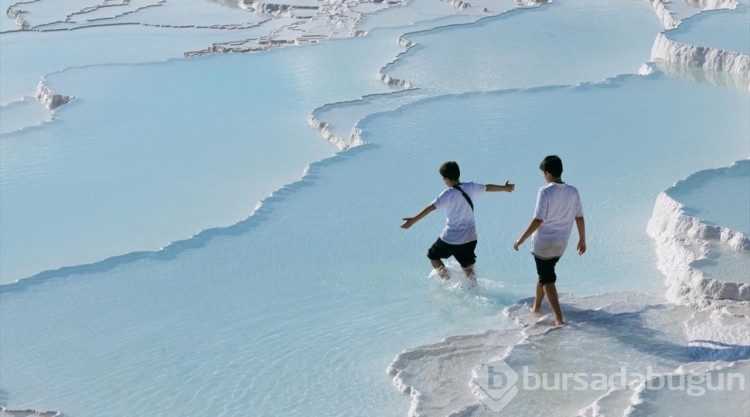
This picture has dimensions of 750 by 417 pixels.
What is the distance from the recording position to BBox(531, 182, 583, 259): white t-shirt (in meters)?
4.60

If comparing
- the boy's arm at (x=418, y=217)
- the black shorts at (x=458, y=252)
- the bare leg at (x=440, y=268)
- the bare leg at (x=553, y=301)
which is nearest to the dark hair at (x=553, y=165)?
the bare leg at (x=553, y=301)

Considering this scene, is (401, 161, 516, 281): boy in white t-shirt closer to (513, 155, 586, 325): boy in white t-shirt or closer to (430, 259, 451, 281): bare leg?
(430, 259, 451, 281): bare leg

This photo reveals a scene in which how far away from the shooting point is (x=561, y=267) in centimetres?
566

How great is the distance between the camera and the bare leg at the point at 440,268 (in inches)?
212

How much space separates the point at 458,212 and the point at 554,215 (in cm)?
61

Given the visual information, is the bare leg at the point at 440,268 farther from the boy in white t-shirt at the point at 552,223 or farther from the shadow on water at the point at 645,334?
the boy in white t-shirt at the point at 552,223

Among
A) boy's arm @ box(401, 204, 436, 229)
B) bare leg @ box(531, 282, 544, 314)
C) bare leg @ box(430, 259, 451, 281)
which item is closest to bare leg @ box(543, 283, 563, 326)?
bare leg @ box(531, 282, 544, 314)

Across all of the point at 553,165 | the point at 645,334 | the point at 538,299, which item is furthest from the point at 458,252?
the point at 645,334

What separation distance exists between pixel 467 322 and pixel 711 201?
183cm

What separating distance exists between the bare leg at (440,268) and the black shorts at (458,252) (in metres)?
0.04

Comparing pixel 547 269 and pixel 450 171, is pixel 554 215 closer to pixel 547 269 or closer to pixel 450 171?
pixel 547 269

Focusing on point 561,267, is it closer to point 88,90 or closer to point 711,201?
point 711,201

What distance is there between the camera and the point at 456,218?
516 centimetres

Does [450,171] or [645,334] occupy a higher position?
[450,171]
